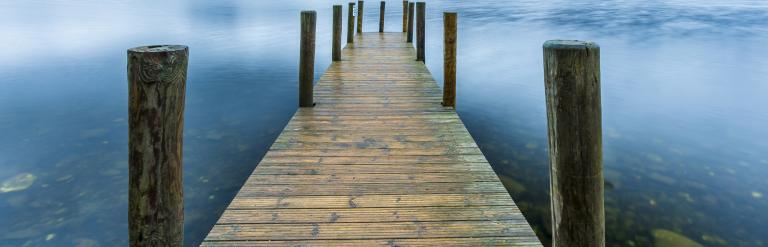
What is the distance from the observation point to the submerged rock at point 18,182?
5523mm

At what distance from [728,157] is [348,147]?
6.63 meters

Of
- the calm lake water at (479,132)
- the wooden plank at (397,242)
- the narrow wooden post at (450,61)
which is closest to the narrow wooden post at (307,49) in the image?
the calm lake water at (479,132)

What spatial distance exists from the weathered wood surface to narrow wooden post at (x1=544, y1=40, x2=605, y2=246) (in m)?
0.66

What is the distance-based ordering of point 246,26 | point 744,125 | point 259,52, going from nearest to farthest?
1. point 744,125
2. point 259,52
3. point 246,26

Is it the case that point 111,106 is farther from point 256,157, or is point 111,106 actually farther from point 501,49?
point 501,49

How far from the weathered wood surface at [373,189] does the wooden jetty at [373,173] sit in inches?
0.4

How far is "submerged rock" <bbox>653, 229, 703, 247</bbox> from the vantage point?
13.4ft

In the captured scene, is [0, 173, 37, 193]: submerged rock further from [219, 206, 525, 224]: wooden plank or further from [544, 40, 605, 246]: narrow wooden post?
[544, 40, 605, 246]: narrow wooden post

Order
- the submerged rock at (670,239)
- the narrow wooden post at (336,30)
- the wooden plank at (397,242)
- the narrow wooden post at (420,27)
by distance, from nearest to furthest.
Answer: the wooden plank at (397,242), the submerged rock at (670,239), the narrow wooden post at (336,30), the narrow wooden post at (420,27)

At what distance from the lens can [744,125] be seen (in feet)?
29.0

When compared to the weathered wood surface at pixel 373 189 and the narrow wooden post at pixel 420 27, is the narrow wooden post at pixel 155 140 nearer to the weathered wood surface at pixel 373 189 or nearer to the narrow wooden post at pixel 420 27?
the weathered wood surface at pixel 373 189

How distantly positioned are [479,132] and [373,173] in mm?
4728

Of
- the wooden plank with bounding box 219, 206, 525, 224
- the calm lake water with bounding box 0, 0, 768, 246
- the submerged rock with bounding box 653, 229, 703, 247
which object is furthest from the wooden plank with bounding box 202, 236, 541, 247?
the submerged rock with bounding box 653, 229, 703, 247

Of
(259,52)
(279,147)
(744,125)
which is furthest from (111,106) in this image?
(744,125)
